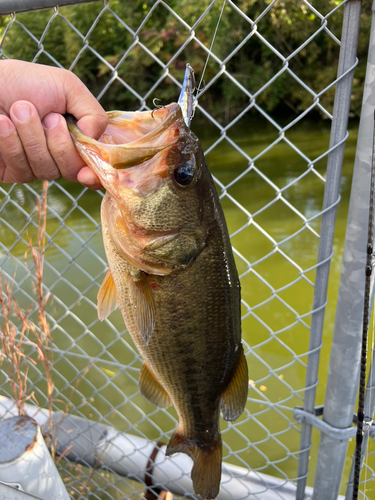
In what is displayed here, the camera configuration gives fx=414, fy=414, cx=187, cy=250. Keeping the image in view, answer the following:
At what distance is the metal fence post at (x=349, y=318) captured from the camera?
1235mm

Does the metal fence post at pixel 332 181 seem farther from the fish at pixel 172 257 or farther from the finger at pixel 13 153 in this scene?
the finger at pixel 13 153

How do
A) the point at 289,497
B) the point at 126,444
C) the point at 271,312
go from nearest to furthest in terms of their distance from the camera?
the point at 289,497
the point at 126,444
the point at 271,312

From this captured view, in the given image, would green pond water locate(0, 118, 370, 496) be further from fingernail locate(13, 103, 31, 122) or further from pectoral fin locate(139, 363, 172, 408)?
fingernail locate(13, 103, 31, 122)

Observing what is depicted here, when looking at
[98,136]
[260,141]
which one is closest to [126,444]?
[98,136]

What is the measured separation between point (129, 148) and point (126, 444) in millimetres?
1750

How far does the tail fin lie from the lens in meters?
1.34

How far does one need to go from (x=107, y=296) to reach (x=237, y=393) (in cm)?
52

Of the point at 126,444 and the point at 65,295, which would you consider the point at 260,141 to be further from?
the point at 126,444

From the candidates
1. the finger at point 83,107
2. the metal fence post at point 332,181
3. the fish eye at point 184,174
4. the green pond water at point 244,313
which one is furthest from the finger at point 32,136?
the metal fence post at point 332,181

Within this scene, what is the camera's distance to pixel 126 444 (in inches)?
86.7

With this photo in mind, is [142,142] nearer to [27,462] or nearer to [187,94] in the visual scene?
[187,94]

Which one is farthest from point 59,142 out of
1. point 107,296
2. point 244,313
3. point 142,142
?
point 244,313

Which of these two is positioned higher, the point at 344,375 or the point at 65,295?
the point at 65,295

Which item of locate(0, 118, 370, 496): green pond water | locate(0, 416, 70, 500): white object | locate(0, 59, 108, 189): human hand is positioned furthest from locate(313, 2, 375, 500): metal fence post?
locate(0, 416, 70, 500): white object
